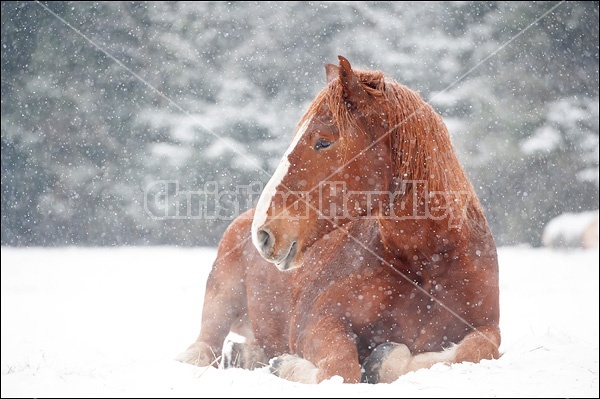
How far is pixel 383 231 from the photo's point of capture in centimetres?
312

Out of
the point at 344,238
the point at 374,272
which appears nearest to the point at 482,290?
the point at 374,272

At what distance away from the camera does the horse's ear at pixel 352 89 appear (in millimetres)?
2836

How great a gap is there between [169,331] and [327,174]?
4677mm

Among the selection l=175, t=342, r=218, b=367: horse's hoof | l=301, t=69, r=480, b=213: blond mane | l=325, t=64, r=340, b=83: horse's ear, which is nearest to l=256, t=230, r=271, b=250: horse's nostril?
l=301, t=69, r=480, b=213: blond mane

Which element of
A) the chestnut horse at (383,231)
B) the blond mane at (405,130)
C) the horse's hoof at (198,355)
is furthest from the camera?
the horse's hoof at (198,355)

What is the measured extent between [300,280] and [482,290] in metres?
1.32

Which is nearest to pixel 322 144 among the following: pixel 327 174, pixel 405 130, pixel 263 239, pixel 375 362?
pixel 327 174

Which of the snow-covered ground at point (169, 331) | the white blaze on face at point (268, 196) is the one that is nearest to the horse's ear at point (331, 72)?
the white blaze on face at point (268, 196)

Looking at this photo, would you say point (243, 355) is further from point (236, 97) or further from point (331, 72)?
point (236, 97)

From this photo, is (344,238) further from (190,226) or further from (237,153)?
(190,226)

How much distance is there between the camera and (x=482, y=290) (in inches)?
117

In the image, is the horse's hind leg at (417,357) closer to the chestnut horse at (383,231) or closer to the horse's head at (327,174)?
the chestnut horse at (383,231)

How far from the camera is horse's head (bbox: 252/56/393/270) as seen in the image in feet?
9.06

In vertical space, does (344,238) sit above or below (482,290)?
above
